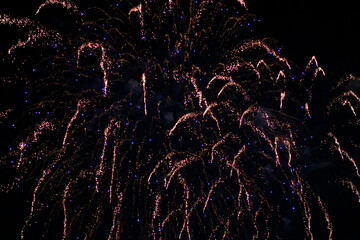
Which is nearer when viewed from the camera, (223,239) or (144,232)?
(144,232)

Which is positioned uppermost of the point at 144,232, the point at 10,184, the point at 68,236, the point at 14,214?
the point at 10,184

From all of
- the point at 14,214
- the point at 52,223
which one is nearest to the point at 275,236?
the point at 52,223

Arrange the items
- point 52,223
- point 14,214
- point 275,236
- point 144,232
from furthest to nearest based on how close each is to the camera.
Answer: point 275,236, point 52,223, point 14,214, point 144,232

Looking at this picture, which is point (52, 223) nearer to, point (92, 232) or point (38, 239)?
point (38, 239)

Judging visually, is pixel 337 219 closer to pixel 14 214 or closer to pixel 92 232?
pixel 92 232

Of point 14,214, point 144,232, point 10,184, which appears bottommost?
point 144,232

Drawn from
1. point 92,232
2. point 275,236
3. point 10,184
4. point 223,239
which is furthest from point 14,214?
point 275,236

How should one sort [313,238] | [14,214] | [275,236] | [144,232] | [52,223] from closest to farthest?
[144,232] → [14,214] → [52,223] → [275,236] → [313,238]

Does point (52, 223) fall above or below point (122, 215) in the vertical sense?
above

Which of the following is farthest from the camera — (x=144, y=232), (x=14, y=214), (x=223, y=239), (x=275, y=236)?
(x=275, y=236)
